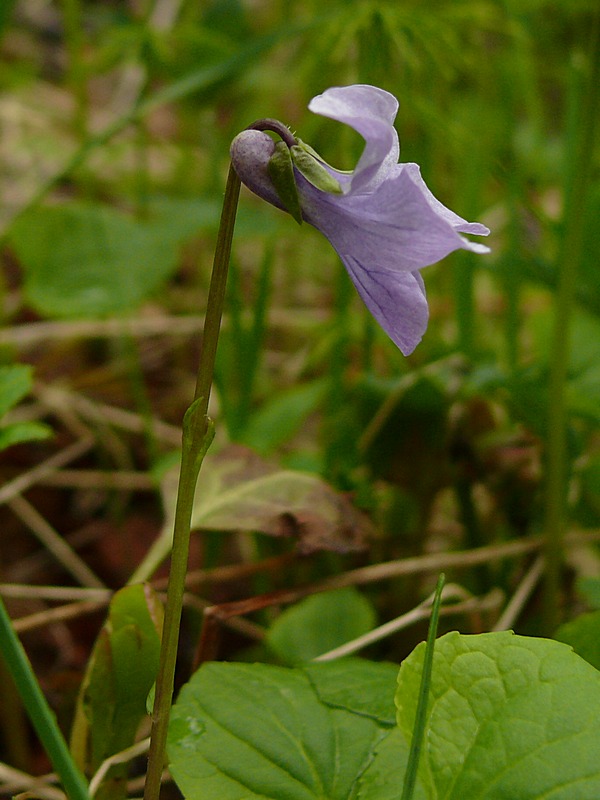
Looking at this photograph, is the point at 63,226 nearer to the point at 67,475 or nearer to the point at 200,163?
the point at 67,475

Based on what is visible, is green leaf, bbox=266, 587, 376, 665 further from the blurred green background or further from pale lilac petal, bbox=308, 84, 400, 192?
pale lilac petal, bbox=308, 84, 400, 192

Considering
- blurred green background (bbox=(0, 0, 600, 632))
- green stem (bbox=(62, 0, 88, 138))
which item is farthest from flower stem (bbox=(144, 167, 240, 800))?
green stem (bbox=(62, 0, 88, 138))

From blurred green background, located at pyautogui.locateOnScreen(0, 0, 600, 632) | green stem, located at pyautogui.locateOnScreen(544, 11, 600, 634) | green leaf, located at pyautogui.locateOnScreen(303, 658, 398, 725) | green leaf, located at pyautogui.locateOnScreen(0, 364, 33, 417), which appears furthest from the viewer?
blurred green background, located at pyautogui.locateOnScreen(0, 0, 600, 632)

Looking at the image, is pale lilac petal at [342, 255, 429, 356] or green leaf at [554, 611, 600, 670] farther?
green leaf at [554, 611, 600, 670]

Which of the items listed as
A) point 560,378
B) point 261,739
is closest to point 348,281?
point 560,378

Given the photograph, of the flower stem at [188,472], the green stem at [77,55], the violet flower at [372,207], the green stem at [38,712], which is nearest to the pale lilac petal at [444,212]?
the violet flower at [372,207]

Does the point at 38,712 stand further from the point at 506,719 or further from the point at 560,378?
the point at 560,378

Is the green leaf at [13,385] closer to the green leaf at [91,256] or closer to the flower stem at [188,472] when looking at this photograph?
the flower stem at [188,472]
